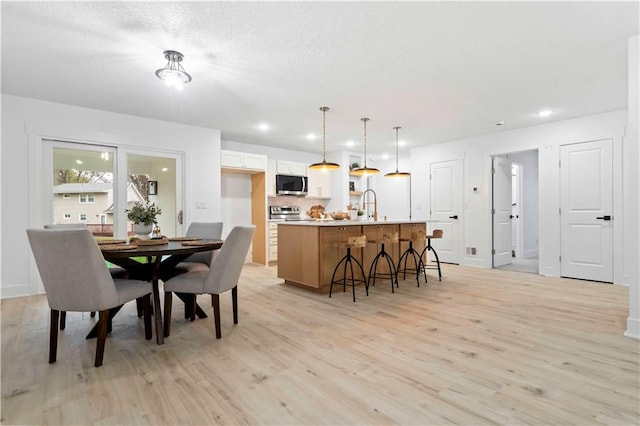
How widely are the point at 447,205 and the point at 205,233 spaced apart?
4929mm

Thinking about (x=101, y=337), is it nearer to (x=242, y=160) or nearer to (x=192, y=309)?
(x=192, y=309)

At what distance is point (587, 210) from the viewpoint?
4.82 meters

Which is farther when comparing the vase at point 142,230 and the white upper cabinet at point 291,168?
the white upper cabinet at point 291,168

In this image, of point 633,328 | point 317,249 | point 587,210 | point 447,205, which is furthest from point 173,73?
point 587,210

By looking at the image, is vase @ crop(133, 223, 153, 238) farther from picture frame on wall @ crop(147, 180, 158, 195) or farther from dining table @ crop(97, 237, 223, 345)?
picture frame on wall @ crop(147, 180, 158, 195)

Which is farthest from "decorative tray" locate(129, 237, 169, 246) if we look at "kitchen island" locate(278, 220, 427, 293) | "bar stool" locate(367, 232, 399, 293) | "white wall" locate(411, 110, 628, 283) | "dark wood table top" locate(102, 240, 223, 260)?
"white wall" locate(411, 110, 628, 283)

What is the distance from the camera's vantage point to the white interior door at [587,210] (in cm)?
464

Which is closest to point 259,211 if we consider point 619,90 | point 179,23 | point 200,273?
point 200,273

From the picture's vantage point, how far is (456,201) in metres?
6.43

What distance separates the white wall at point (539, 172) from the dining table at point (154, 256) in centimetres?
510

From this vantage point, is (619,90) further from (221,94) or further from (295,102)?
(221,94)

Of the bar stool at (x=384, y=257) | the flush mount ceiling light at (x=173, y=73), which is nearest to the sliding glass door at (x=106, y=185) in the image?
the flush mount ceiling light at (x=173, y=73)

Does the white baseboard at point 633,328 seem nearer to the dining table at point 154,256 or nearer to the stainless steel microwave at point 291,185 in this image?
the dining table at point 154,256

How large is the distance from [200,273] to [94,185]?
117 inches
